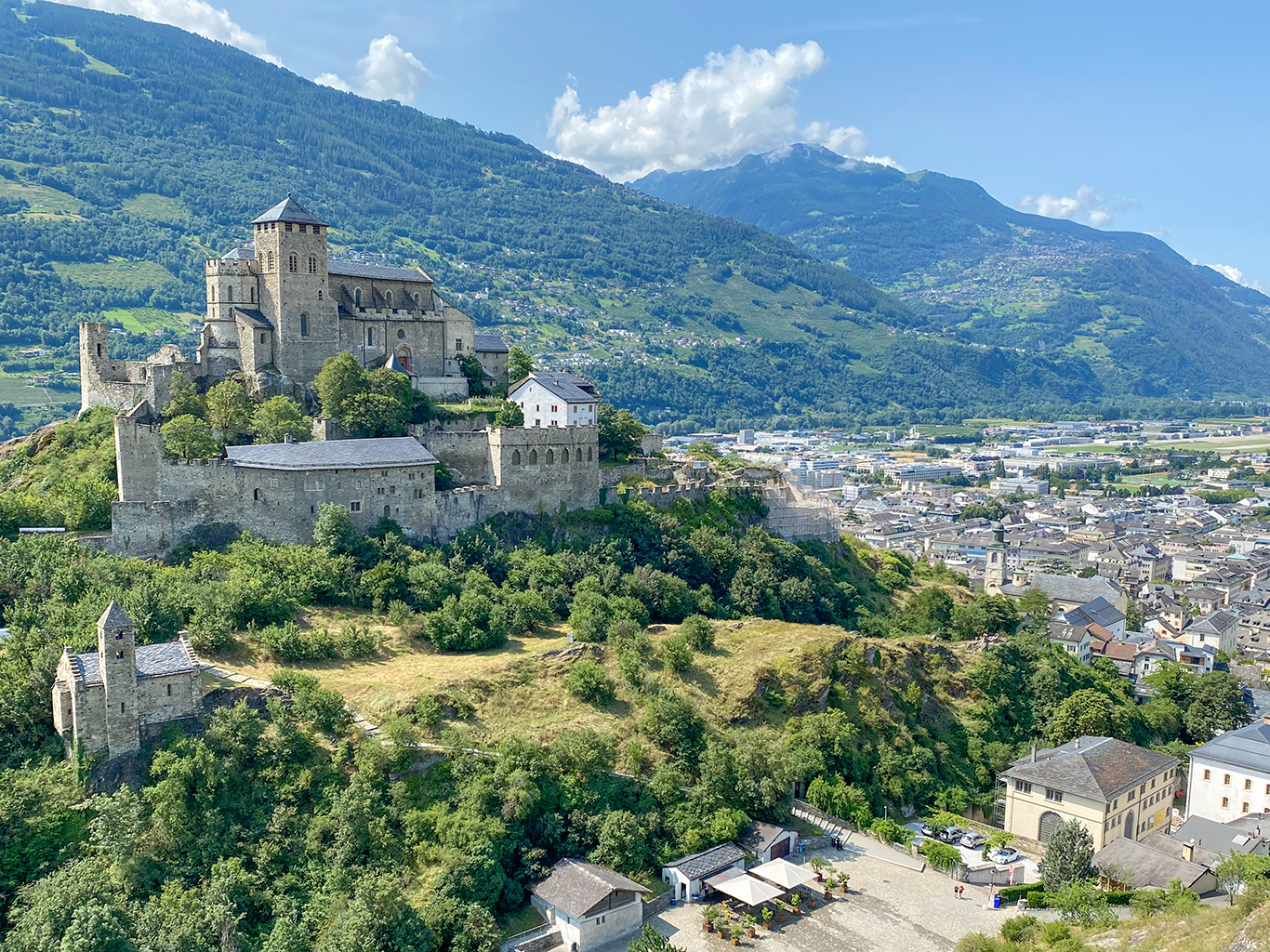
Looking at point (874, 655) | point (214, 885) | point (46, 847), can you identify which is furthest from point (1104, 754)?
point (46, 847)

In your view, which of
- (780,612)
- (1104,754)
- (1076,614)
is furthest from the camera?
(1076,614)

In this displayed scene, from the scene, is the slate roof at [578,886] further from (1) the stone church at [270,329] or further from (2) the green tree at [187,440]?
(1) the stone church at [270,329]

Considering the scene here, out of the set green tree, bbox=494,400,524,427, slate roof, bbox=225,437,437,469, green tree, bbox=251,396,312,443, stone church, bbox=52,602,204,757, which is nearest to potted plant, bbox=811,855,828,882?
stone church, bbox=52,602,204,757

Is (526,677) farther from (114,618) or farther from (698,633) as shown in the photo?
(114,618)

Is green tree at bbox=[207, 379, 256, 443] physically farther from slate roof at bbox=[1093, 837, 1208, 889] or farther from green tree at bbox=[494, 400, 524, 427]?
slate roof at bbox=[1093, 837, 1208, 889]

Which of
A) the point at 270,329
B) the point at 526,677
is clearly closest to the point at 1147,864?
the point at 526,677

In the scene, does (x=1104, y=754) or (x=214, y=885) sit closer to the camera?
(x=214, y=885)

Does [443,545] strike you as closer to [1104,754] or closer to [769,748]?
[769,748]
